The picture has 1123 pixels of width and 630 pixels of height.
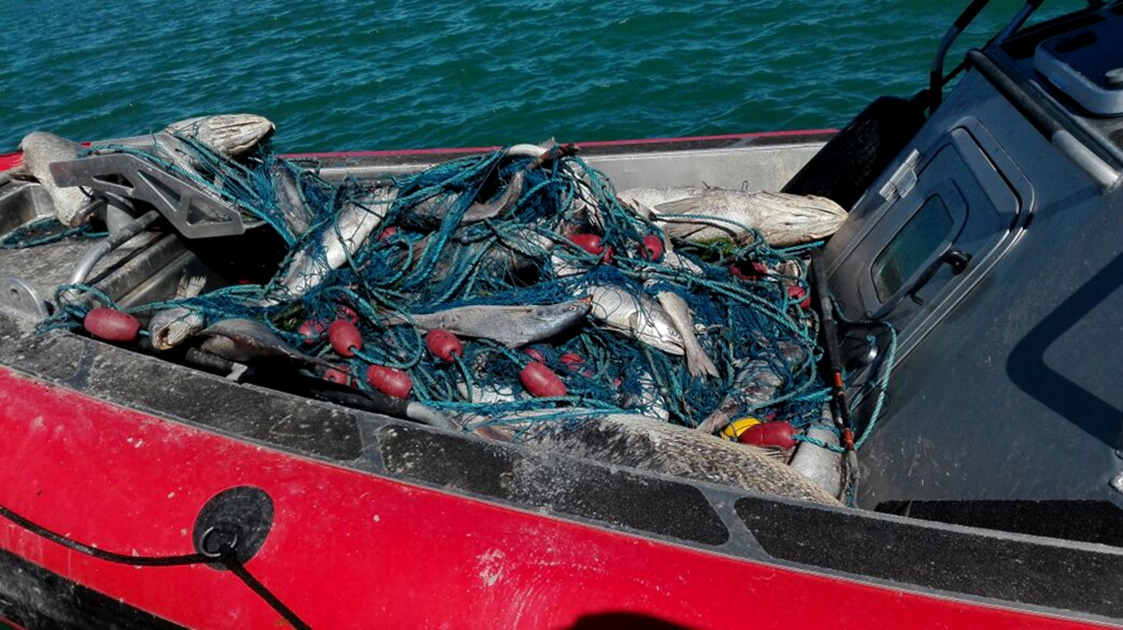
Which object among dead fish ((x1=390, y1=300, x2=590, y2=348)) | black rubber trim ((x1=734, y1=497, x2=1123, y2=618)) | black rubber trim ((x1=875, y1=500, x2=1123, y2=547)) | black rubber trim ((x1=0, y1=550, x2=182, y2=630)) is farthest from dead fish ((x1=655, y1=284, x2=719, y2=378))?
black rubber trim ((x1=0, y1=550, x2=182, y2=630))

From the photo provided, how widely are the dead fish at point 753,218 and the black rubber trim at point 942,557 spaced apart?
2.33 meters

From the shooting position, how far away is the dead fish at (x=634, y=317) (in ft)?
13.3

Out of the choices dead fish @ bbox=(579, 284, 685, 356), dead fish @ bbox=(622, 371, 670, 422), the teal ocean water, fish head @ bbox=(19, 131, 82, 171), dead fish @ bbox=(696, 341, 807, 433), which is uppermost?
fish head @ bbox=(19, 131, 82, 171)

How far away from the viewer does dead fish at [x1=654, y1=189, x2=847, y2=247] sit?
15.2 ft

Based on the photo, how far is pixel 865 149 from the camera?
4.88 meters

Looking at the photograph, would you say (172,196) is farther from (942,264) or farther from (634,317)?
(942,264)

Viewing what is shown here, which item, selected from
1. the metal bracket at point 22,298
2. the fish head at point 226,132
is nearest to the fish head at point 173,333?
the metal bracket at point 22,298

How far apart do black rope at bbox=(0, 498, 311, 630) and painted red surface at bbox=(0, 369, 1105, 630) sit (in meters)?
0.07

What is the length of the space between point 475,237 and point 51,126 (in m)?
9.40

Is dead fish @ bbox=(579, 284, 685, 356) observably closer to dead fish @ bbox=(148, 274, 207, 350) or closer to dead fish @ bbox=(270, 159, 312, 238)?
dead fish @ bbox=(270, 159, 312, 238)

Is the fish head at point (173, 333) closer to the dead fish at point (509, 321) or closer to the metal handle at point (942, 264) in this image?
the dead fish at point (509, 321)

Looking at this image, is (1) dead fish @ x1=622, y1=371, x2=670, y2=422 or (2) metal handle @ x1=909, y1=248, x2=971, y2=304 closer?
(2) metal handle @ x1=909, y1=248, x2=971, y2=304

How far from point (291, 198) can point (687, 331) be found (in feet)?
6.91

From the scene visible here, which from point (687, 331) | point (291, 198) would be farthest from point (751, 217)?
point (291, 198)
